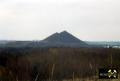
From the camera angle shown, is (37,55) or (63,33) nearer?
(37,55)

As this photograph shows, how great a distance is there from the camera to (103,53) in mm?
22953

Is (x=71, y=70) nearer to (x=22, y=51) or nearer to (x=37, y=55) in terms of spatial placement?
(x=37, y=55)

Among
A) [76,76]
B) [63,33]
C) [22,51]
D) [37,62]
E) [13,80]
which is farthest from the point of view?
[63,33]

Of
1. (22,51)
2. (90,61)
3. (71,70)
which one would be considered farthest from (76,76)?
(22,51)

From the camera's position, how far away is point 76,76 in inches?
712

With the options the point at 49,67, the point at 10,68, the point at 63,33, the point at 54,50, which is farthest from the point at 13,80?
the point at 63,33

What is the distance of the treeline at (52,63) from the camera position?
17.9 metres

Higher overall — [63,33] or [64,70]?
[63,33]

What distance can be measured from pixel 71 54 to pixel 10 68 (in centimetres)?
516

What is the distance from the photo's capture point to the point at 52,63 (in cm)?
2002

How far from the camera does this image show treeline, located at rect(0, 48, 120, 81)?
17859mm

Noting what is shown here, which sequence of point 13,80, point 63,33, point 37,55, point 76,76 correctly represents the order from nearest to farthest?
point 13,80, point 76,76, point 37,55, point 63,33

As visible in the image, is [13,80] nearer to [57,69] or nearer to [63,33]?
[57,69]

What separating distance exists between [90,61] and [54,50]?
3.60 m
